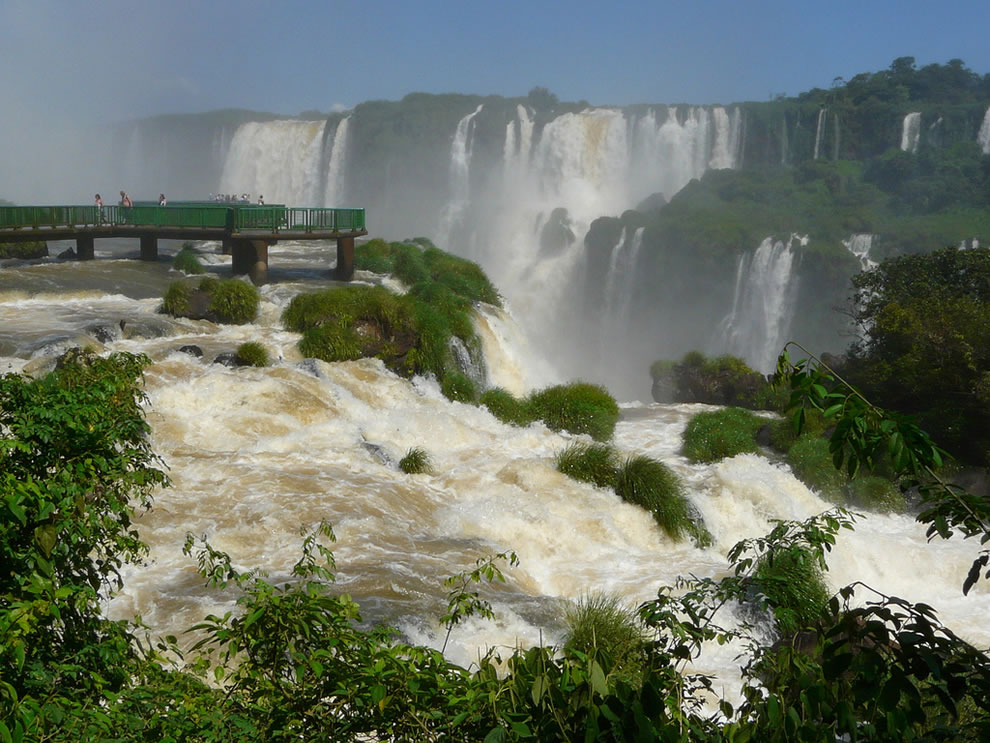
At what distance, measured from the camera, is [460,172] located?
5628cm

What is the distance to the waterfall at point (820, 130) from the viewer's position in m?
54.5

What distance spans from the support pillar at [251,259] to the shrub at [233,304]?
398 centimetres

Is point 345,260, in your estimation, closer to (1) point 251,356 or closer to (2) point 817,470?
(1) point 251,356

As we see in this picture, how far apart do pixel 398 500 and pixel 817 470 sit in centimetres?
798

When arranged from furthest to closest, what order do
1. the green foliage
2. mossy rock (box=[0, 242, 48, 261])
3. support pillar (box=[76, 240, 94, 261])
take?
mossy rock (box=[0, 242, 48, 261]), support pillar (box=[76, 240, 94, 261]), the green foliage

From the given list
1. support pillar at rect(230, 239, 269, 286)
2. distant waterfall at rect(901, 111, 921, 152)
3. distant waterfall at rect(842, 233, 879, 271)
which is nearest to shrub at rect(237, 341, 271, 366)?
support pillar at rect(230, 239, 269, 286)

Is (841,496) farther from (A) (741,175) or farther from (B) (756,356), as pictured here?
(A) (741,175)

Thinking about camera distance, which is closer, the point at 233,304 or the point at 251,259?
the point at 233,304

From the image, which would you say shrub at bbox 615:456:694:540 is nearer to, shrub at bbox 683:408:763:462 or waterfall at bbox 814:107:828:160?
shrub at bbox 683:408:763:462

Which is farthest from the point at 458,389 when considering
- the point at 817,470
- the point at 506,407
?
the point at 817,470

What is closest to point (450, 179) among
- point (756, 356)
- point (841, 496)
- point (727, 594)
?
point (756, 356)

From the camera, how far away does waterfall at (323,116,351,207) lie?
5297cm

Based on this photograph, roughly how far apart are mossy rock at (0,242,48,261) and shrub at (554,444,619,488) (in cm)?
1887

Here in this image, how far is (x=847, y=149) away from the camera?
53844 mm
